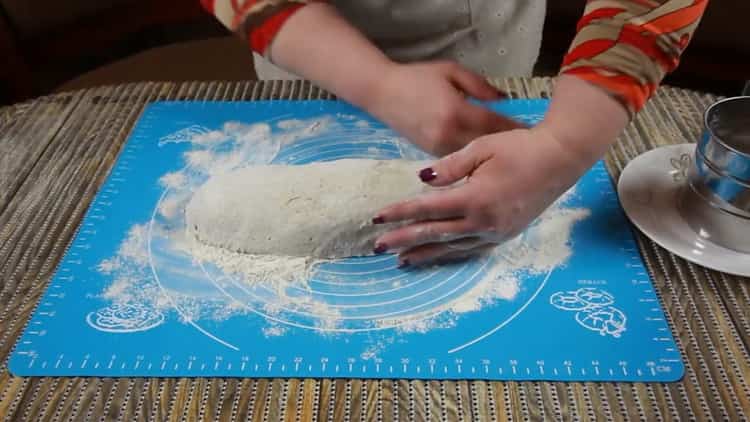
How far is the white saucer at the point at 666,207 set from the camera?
668mm

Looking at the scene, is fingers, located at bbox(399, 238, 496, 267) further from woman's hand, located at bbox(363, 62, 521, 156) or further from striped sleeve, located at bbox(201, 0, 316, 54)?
striped sleeve, located at bbox(201, 0, 316, 54)

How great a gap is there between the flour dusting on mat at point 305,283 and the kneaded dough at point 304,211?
0.02 meters

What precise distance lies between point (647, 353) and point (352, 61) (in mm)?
416

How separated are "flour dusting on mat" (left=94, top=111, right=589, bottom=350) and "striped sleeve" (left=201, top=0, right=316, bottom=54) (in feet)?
0.67

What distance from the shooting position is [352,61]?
0.70 metres

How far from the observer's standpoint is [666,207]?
0.73 m

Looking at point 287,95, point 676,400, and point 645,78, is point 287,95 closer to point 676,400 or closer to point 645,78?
point 645,78

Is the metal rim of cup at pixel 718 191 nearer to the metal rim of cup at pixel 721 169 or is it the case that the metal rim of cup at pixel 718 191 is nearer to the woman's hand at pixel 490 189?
the metal rim of cup at pixel 721 169

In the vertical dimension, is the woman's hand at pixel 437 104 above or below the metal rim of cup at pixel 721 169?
above

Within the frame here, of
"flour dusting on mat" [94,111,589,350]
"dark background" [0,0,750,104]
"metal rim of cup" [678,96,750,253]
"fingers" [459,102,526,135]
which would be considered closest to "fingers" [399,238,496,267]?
"flour dusting on mat" [94,111,589,350]

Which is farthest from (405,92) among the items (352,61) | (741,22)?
(741,22)

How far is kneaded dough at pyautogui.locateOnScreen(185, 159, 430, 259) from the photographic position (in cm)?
71

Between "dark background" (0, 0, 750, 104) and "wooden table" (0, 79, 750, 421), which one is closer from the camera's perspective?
"wooden table" (0, 79, 750, 421)

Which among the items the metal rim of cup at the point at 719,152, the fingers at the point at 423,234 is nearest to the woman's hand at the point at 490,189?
the fingers at the point at 423,234
